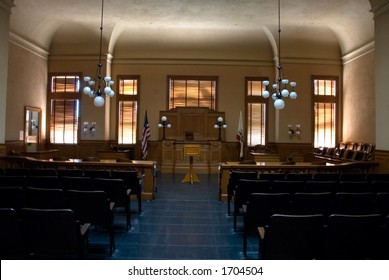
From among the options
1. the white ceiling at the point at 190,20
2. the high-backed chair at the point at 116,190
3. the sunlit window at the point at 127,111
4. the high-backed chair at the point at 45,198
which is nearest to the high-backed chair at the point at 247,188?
the high-backed chair at the point at 116,190

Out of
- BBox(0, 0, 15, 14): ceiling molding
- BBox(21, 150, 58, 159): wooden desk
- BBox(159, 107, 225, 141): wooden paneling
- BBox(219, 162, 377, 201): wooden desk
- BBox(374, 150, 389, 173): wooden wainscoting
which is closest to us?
BBox(219, 162, 377, 201): wooden desk

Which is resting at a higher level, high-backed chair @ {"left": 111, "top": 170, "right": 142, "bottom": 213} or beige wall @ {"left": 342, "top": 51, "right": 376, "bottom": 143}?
beige wall @ {"left": 342, "top": 51, "right": 376, "bottom": 143}

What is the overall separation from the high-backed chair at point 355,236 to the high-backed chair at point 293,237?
3.4 inches

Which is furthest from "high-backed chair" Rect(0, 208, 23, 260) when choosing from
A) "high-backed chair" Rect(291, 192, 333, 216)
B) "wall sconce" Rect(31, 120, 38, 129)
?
"wall sconce" Rect(31, 120, 38, 129)

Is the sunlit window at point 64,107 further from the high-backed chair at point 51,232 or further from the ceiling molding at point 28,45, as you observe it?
the high-backed chair at point 51,232

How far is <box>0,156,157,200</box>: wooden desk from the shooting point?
6262 millimetres

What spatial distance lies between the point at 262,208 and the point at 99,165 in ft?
13.2

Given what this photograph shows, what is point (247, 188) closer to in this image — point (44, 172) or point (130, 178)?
point (130, 178)

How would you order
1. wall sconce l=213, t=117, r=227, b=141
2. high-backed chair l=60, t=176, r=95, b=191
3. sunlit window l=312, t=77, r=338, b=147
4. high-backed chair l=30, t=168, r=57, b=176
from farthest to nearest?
sunlit window l=312, t=77, r=338, b=147
wall sconce l=213, t=117, r=227, b=141
high-backed chair l=30, t=168, r=57, b=176
high-backed chair l=60, t=176, r=95, b=191

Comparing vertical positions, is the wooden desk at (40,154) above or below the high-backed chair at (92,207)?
above

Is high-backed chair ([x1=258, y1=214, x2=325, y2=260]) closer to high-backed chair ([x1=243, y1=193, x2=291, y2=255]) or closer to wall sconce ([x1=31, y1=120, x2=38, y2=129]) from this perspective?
high-backed chair ([x1=243, y1=193, x2=291, y2=255])

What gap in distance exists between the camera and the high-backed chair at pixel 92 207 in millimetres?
3420

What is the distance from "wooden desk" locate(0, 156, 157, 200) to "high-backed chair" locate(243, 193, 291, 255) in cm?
344

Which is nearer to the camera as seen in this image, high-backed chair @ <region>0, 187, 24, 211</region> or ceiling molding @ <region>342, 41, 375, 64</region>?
high-backed chair @ <region>0, 187, 24, 211</region>
